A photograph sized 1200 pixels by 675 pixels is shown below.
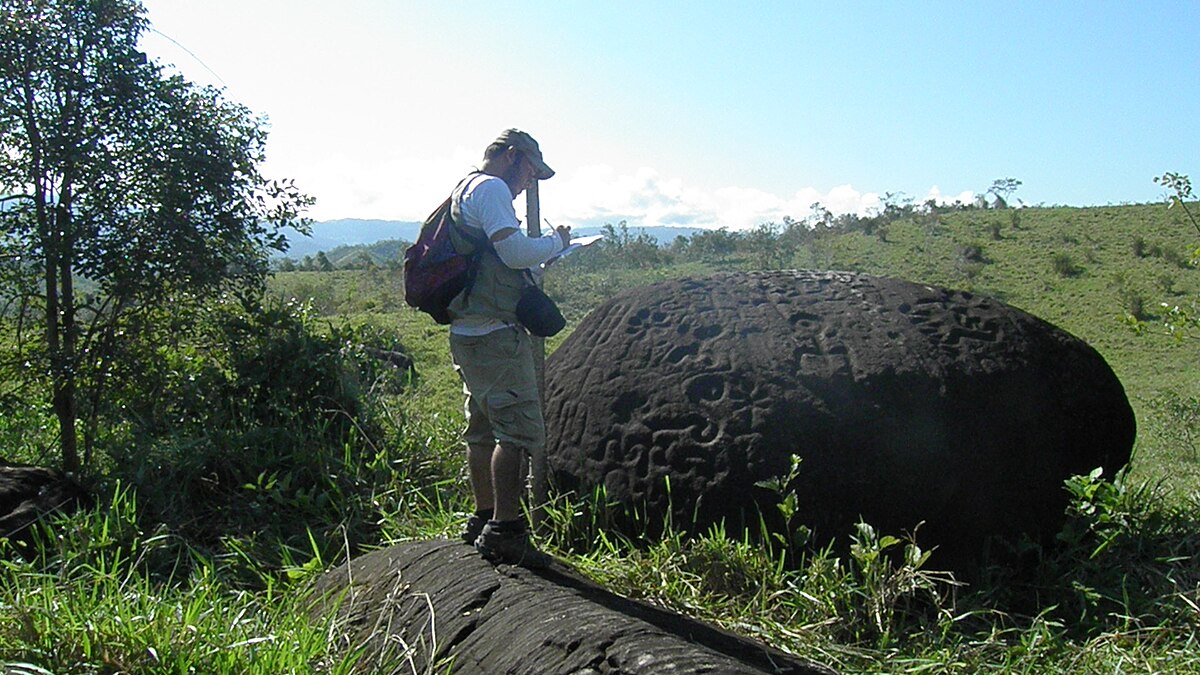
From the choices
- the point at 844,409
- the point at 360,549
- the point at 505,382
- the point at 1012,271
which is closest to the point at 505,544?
the point at 505,382

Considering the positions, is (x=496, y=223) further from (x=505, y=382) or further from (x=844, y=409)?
(x=844, y=409)

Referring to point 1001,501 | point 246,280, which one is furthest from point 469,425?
point 246,280

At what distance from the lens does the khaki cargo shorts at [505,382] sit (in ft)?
13.2

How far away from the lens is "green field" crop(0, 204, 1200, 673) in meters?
3.32

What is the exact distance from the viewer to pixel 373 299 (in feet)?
71.5

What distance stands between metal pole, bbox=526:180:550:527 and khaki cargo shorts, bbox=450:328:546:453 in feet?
0.38

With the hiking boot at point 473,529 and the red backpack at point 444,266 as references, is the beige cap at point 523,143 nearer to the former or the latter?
the red backpack at point 444,266

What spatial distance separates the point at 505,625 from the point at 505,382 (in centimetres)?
107

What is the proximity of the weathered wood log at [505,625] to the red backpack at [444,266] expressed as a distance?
0.91m

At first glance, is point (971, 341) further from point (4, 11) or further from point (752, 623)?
point (4, 11)

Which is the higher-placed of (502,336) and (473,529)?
(502,336)

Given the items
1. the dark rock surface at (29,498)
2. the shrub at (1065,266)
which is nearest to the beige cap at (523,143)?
the dark rock surface at (29,498)

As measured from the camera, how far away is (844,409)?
467 centimetres

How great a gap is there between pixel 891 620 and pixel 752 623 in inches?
20.5
